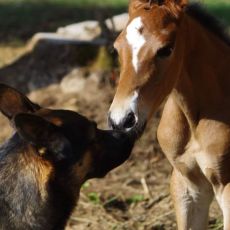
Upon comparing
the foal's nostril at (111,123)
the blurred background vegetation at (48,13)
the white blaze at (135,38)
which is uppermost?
the white blaze at (135,38)

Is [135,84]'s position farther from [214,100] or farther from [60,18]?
[60,18]

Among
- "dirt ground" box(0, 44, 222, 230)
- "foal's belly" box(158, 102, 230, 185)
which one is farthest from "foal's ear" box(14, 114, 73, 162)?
"dirt ground" box(0, 44, 222, 230)

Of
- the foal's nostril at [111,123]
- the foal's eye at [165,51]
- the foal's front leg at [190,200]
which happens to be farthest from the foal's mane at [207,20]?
the foal's nostril at [111,123]

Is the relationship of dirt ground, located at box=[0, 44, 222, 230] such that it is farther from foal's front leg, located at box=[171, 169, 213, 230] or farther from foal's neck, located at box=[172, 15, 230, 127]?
foal's neck, located at box=[172, 15, 230, 127]

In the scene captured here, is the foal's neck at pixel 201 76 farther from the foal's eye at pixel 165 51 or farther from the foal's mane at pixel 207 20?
the foal's eye at pixel 165 51

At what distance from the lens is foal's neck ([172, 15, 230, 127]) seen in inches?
266

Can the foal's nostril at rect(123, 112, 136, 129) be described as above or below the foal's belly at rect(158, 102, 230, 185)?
above

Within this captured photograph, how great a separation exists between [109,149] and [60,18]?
8.79 metres

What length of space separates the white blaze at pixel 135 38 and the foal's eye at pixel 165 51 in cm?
13

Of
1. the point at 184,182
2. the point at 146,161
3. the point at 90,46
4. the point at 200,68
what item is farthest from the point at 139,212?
the point at 90,46

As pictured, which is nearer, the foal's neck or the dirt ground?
the foal's neck

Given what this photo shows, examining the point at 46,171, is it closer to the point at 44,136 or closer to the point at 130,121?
the point at 44,136

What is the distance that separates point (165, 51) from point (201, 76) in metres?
0.54

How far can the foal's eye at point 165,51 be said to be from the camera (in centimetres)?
635
